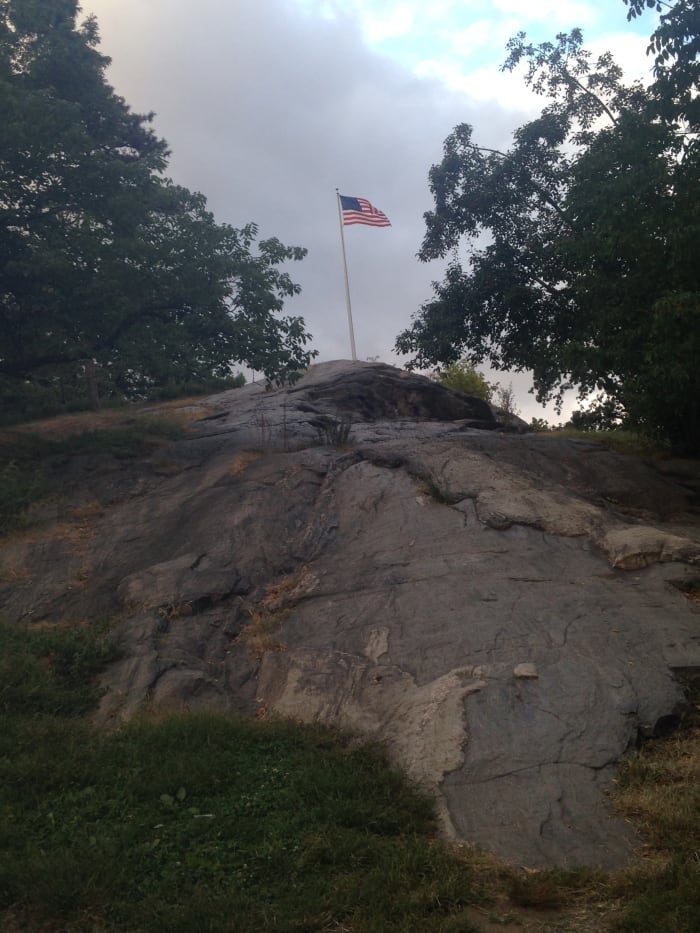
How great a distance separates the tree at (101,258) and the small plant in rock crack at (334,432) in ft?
3.91

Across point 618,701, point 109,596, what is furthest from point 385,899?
point 109,596

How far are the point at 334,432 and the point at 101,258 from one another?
15.8ft

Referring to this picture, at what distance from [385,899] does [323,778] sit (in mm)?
1438

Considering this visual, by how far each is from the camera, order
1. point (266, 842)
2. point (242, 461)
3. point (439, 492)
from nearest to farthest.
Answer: point (266, 842) → point (439, 492) → point (242, 461)

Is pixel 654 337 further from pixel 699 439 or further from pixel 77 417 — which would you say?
pixel 77 417

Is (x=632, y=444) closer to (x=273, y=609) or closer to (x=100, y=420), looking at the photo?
(x=273, y=609)

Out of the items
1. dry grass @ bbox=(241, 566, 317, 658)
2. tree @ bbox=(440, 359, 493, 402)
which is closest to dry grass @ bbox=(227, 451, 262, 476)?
dry grass @ bbox=(241, 566, 317, 658)

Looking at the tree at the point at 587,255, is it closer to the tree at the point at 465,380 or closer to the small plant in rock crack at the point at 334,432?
the small plant in rock crack at the point at 334,432

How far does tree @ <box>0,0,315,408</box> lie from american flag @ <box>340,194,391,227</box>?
9666 millimetres

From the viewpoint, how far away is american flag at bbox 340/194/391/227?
25.2m

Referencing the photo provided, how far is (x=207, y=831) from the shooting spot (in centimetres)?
604

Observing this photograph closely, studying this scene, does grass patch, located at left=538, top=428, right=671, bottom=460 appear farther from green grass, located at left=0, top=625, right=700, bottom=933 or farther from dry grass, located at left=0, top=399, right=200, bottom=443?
green grass, located at left=0, top=625, right=700, bottom=933

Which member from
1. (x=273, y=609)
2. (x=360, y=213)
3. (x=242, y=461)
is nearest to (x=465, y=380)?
(x=360, y=213)

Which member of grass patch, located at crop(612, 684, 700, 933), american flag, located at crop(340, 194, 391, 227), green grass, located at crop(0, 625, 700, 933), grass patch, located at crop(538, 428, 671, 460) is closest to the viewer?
grass patch, located at crop(612, 684, 700, 933)
